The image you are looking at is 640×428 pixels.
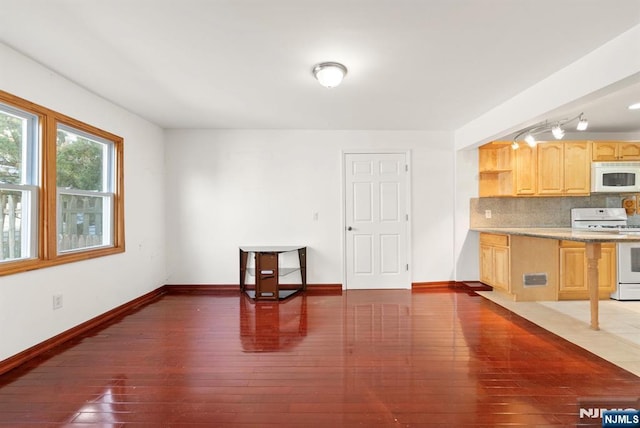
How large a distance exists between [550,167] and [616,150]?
0.91 m

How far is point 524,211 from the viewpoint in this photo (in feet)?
14.9

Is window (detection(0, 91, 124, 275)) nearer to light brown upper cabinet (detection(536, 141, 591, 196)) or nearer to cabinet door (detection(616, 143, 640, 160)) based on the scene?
light brown upper cabinet (detection(536, 141, 591, 196))

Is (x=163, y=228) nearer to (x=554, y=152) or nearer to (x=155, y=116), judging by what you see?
(x=155, y=116)

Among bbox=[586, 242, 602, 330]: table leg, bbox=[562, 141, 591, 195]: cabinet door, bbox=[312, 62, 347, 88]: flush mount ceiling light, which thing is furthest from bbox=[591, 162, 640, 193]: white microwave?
bbox=[312, 62, 347, 88]: flush mount ceiling light

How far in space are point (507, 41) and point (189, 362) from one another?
340 cm

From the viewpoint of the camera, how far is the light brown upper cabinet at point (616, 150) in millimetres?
4129

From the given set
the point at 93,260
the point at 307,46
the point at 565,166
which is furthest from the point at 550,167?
the point at 93,260

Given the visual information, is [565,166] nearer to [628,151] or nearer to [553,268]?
[628,151]

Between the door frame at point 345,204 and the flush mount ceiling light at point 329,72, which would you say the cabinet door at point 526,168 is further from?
the flush mount ceiling light at point 329,72

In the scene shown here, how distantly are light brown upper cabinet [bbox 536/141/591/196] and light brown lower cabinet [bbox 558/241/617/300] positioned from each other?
34.4 inches

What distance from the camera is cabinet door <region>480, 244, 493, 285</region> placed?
422cm

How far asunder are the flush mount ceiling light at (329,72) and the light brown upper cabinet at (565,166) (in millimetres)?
3353

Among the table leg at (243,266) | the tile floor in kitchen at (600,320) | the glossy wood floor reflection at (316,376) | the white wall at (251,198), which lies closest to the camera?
the glossy wood floor reflection at (316,376)

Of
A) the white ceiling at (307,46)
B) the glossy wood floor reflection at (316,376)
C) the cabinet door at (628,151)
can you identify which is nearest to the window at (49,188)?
the white ceiling at (307,46)
